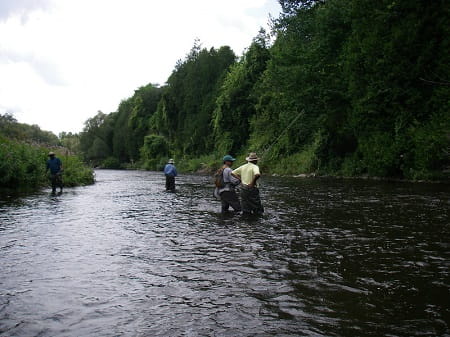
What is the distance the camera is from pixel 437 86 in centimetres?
2464

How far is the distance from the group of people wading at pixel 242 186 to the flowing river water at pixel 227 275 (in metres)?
1.09

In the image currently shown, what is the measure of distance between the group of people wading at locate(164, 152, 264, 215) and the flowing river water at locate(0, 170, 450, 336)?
1092 mm

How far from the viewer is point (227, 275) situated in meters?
6.52

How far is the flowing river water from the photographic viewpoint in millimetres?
4676

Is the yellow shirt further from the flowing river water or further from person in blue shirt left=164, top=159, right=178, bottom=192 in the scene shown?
person in blue shirt left=164, top=159, right=178, bottom=192

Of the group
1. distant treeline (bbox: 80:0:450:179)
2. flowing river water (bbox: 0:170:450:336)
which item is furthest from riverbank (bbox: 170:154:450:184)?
flowing river water (bbox: 0:170:450:336)

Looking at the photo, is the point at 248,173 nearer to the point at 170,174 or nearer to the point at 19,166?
the point at 170,174

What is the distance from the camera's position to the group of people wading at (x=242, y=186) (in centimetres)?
1302

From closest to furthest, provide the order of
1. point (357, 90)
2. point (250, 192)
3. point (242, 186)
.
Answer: point (250, 192)
point (242, 186)
point (357, 90)

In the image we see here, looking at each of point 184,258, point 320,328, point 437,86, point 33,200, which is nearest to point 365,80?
point 437,86

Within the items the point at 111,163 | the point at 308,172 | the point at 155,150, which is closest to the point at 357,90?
the point at 308,172

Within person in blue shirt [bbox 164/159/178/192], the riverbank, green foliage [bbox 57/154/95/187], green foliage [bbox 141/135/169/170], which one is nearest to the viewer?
person in blue shirt [bbox 164/159/178/192]

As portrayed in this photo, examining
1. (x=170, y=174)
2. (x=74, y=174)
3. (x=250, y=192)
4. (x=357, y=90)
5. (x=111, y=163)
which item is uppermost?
(x=357, y=90)

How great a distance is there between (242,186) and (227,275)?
6.76m
